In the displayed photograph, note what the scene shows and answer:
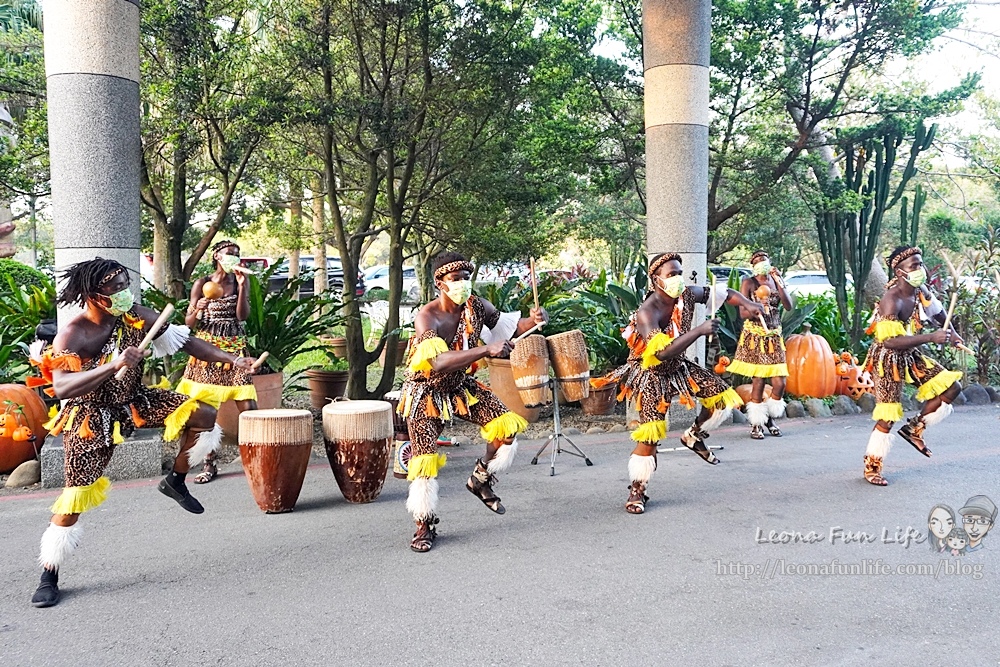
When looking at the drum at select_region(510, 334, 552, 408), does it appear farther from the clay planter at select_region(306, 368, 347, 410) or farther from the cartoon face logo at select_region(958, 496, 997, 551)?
the cartoon face logo at select_region(958, 496, 997, 551)

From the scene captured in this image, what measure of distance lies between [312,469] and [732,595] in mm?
3784

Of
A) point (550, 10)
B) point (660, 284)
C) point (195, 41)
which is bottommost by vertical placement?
point (660, 284)

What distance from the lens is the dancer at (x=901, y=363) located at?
19.4 ft

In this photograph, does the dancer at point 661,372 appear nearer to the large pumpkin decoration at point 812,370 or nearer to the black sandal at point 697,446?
the black sandal at point 697,446

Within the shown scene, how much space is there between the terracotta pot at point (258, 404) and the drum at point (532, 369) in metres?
2.47

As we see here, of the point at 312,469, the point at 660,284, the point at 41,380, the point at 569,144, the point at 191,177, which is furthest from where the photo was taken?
the point at 191,177

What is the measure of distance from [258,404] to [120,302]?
3.34 meters

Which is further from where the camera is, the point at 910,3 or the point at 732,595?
the point at 910,3

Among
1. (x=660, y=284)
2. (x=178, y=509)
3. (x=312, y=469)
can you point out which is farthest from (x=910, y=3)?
(x=178, y=509)

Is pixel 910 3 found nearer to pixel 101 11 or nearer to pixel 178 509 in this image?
pixel 101 11

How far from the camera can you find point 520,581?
4.20 metres

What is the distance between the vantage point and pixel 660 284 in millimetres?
5508

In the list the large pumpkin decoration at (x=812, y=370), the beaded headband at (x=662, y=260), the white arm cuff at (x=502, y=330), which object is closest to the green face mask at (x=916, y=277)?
the beaded headband at (x=662, y=260)

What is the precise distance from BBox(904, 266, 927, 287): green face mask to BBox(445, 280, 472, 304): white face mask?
3.39m
